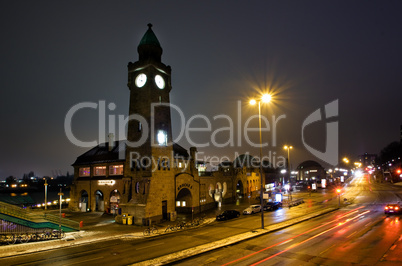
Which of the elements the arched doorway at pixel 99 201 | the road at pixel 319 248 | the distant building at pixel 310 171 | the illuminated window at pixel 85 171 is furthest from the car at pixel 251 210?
the distant building at pixel 310 171

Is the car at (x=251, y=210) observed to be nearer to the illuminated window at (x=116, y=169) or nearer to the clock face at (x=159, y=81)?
the illuminated window at (x=116, y=169)

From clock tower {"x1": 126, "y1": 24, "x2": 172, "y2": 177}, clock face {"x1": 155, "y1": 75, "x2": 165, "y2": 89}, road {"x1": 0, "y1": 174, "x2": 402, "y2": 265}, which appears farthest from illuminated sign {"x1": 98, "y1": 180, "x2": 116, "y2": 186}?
road {"x1": 0, "y1": 174, "x2": 402, "y2": 265}

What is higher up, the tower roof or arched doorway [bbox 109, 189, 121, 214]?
the tower roof

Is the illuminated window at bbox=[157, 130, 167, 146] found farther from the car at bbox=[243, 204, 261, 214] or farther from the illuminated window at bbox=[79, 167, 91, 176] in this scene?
the illuminated window at bbox=[79, 167, 91, 176]

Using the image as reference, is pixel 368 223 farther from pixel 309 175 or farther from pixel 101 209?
pixel 309 175

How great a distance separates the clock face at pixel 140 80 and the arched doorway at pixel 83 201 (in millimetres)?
26039

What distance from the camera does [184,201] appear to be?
A: 43.4 metres

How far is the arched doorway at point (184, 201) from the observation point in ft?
141

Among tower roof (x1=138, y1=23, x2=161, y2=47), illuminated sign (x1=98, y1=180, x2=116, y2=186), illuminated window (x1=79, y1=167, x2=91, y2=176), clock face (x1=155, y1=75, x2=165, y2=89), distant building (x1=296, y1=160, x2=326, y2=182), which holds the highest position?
tower roof (x1=138, y1=23, x2=161, y2=47)

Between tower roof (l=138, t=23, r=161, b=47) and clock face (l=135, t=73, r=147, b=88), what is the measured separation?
523cm

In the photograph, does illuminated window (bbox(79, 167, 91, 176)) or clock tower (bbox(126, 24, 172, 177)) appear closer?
clock tower (bbox(126, 24, 172, 177))

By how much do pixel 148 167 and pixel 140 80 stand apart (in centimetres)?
1300

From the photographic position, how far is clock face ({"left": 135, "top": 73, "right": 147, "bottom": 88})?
127ft

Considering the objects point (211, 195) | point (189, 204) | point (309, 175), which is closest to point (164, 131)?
point (189, 204)
